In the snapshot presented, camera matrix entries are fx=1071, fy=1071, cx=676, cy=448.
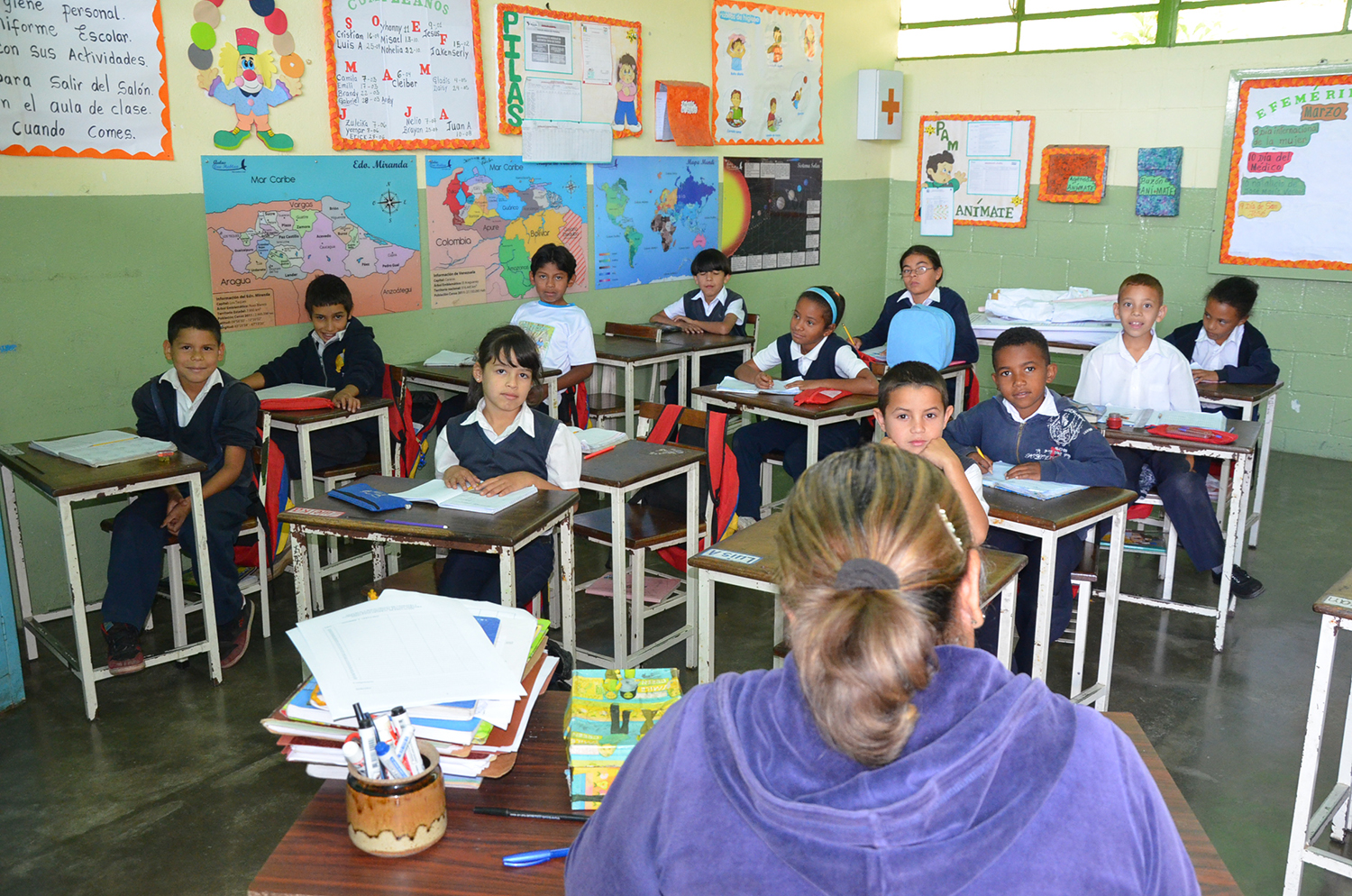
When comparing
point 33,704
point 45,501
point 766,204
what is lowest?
point 33,704

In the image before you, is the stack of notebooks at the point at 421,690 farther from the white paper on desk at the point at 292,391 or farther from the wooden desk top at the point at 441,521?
the white paper on desk at the point at 292,391

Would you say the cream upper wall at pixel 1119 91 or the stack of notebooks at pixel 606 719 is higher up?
the cream upper wall at pixel 1119 91

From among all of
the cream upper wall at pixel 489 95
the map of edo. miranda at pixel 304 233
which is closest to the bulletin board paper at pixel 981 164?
the cream upper wall at pixel 489 95

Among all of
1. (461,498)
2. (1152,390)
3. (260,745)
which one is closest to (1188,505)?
(1152,390)

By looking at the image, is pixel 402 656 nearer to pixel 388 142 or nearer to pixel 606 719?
pixel 606 719

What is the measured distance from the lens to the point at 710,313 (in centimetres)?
581

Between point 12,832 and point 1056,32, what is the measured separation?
264 inches

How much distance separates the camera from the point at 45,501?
147 inches

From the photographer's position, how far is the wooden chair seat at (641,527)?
3.27m

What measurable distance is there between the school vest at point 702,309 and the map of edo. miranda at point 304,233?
1.60 meters

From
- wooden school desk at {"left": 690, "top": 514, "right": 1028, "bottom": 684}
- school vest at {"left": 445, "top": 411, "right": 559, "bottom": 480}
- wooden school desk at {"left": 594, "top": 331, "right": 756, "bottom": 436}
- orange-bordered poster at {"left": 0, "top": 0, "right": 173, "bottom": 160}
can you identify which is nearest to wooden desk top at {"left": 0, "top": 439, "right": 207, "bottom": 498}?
school vest at {"left": 445, "top": 411, "right": 559, "bottom": 480}

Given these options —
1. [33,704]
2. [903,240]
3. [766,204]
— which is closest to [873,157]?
[903,240]

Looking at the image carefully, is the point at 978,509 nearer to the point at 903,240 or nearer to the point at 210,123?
the point at 210,123

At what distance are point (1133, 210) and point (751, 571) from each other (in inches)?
208
